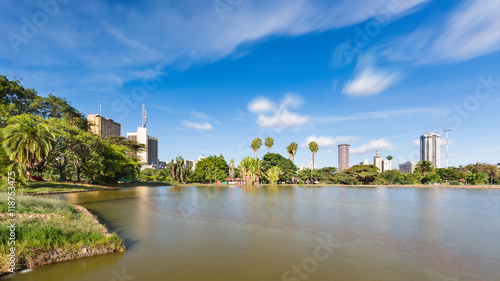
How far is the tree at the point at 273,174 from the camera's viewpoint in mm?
80562

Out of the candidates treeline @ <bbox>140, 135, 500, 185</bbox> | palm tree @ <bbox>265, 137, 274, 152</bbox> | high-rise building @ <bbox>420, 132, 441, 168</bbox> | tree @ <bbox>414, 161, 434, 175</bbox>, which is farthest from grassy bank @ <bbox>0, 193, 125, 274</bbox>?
high-rise building @ <bbox>420, 132, 441, 168</bbox>

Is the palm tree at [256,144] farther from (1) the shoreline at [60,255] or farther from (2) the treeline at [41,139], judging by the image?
(1) the shoreline at [60,255]

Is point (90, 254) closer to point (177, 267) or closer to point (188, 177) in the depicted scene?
point (177, 267)

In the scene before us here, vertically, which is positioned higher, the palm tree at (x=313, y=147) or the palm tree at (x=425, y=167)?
the palm tree at (x=313, y=147)

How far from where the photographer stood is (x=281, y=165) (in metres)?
87.9

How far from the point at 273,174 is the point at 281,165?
834cm

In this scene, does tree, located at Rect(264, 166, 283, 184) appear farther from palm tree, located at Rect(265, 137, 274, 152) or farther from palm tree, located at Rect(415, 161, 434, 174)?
palm tree, located at Rect(415, 161, 434, 174)

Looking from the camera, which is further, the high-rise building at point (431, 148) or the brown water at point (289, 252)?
the high-rise building at point (431, 148)

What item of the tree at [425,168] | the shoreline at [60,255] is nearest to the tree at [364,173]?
the tree at [425,168]

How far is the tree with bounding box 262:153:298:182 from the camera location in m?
87.4

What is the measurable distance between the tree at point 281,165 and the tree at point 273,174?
A: 9.26 feet

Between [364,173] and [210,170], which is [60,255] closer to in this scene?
[210,170]

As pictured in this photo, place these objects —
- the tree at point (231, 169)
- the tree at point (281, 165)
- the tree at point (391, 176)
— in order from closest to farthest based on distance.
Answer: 1. the tree at point (281, 165)
2. the tree at point (231, 169)
3. the tree at point (391, 176)

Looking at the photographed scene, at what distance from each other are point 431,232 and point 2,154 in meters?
42.0
